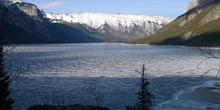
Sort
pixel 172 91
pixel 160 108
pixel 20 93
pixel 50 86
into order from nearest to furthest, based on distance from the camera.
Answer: pixel 160 108 → pixel 20 93 → pixel 172 91 → pixel 50 86

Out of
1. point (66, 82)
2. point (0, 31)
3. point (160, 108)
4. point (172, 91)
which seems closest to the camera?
point (0, 31)

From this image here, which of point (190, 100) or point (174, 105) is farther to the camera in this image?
point (190, 100)

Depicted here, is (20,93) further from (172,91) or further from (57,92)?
(172,91)

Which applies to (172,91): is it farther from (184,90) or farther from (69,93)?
(69,93)

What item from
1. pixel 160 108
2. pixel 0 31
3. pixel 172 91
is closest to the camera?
pixel 0 31

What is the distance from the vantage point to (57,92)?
41.2 metres

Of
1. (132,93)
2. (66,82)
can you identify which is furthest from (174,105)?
(66,82)

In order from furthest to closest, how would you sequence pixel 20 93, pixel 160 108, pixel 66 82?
pixel 66 82 < pixel 20 93 < pixel 160 108

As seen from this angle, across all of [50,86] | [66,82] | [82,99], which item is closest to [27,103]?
[82,99]

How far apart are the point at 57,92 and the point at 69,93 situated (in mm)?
1686

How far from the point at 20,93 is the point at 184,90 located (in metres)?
19.8

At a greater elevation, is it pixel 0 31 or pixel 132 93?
pixel 0 31

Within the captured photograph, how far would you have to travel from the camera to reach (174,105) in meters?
34.0

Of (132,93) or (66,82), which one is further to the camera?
(66,82)
